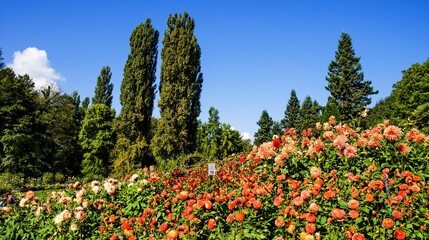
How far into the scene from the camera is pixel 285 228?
232 cm

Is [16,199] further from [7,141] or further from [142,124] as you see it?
[7,141]

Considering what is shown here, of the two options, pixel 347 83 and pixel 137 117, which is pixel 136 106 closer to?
pixel 137 117

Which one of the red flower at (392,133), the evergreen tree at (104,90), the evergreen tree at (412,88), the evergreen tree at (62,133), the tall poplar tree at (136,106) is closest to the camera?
the red flower at (392,133)

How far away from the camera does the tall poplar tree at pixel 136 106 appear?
18.6m

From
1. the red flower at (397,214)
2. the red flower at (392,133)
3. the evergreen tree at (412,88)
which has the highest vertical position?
the evergreen tree at (412,88)

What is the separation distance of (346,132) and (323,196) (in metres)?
1.30

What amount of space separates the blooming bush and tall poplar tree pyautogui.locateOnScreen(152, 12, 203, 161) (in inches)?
489

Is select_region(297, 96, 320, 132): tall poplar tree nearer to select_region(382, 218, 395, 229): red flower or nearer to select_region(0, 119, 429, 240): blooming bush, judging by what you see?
select_region(0, 119, 429, 240): blooming bush

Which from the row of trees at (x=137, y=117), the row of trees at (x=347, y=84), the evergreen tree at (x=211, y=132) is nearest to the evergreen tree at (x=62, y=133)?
the row of trees at (x=137, y=117)

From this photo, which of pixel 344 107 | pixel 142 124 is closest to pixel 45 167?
pixel 142 124

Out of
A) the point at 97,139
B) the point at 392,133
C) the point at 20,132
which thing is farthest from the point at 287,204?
the point at 97,139

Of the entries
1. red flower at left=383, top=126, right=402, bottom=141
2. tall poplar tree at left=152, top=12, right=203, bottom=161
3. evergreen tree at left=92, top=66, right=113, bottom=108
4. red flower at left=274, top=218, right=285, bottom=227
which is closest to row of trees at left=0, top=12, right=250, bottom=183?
tall poplar tree at left=152, top=12, right=203, bottom=161

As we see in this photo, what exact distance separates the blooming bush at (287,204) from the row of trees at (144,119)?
35.0 ft

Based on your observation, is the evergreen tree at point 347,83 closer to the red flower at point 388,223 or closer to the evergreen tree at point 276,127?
the evergreen tree at point 276,127
